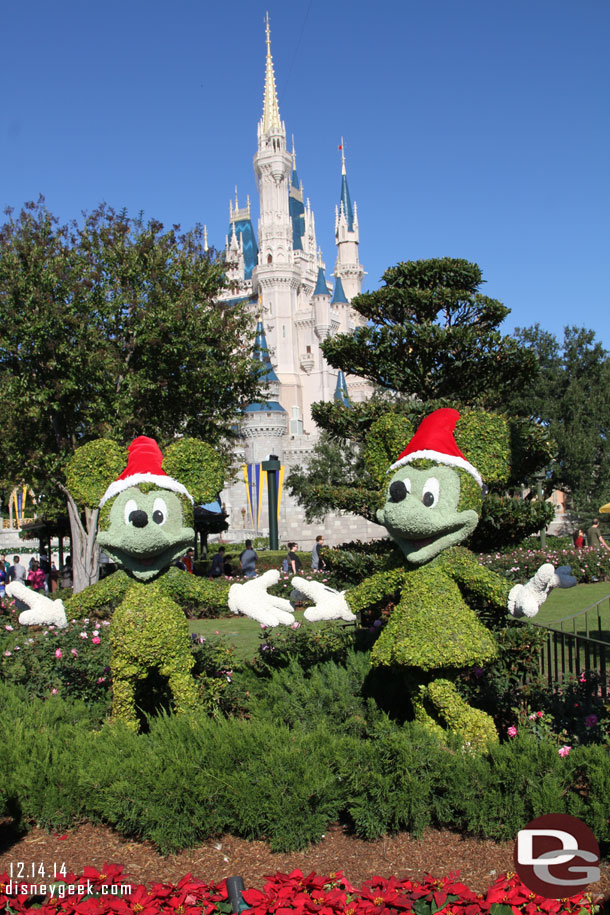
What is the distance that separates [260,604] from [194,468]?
129cm

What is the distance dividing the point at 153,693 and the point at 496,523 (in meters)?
3.80

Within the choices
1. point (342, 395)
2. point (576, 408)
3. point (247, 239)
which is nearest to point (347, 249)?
point (247, 239)

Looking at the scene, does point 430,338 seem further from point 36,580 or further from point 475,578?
point 36,580

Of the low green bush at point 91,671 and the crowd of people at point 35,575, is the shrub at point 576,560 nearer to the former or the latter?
the crowd of people at point 35,575

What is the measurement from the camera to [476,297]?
28.7 ft

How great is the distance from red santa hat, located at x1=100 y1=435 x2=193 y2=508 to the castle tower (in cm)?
6805

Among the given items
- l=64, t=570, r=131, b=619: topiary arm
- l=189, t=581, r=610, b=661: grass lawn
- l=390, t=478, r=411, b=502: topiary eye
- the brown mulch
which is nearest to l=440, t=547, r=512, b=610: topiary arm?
l=390, t=478, r=411, b=502: topiary eye

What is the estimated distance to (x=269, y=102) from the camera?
64.2 meters

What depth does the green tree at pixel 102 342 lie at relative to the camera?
1477 centimetres

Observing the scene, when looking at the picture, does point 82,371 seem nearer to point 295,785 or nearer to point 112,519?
point 112,519

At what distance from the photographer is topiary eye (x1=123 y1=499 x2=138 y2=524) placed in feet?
17.1

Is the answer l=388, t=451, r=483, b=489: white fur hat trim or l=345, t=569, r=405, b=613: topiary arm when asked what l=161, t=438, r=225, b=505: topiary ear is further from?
l=388, t=451, r=483, b=489: white fur hat trim

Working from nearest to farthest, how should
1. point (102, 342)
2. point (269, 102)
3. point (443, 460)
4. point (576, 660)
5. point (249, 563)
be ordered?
point (443, 460) → point (576, 660) → point (249, 563) → point (102, 342) → point (269, 102)

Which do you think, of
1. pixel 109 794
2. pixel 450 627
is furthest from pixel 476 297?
pixel 109 794
